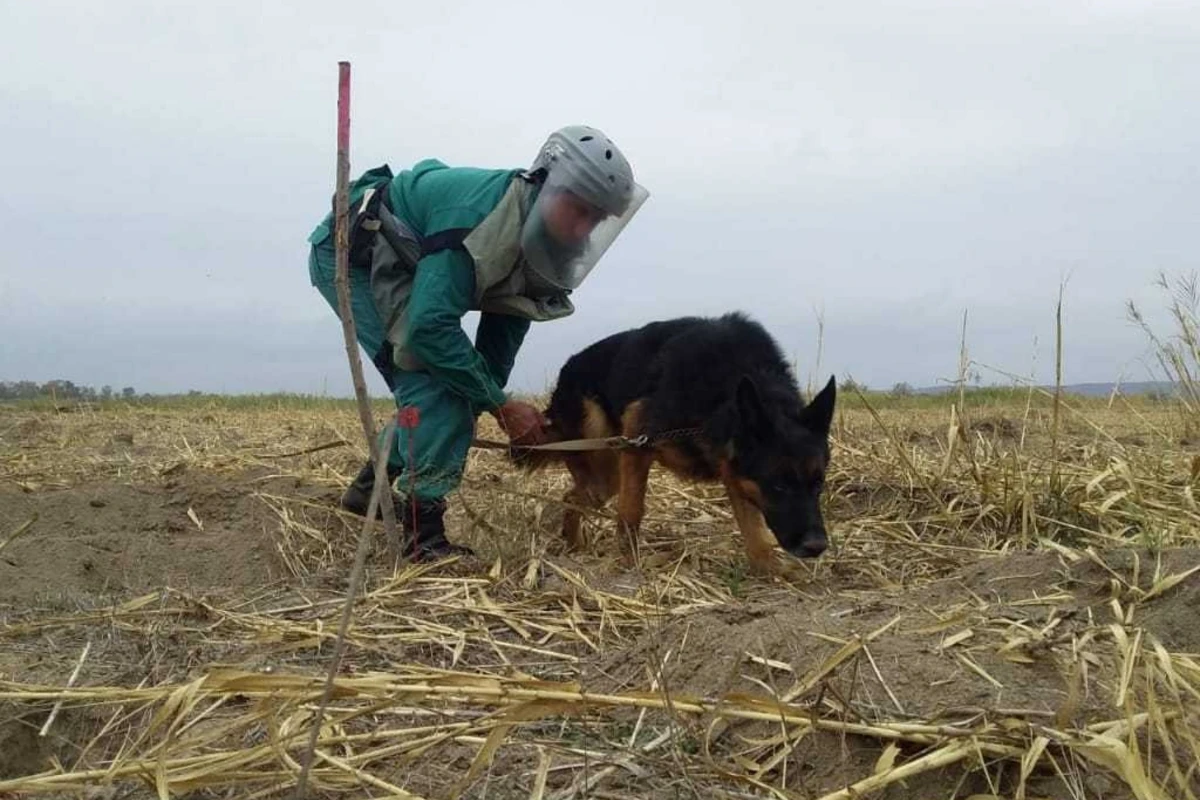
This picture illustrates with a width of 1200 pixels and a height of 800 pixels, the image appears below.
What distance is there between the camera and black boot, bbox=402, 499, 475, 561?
16.3 feet

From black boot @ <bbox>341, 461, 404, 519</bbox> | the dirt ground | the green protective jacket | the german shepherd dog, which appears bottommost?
the dirt ground

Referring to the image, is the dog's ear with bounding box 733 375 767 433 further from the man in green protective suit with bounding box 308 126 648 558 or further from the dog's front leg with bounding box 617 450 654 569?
the man in green protective suit with bounding box 308 126 648 558

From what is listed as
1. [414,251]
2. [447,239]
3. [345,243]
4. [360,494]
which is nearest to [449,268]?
[447,239]

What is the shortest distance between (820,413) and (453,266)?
2014mm

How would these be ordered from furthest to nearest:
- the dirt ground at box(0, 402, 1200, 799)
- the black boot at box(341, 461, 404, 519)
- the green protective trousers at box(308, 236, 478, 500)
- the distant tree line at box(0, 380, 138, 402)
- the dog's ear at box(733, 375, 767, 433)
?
the distant tree line at box(0, 380, 138, 402), the black boot at box(341, 461, 404, 519), the green protective trousers at box(308, 236, 478, 500), the dog's ear at box(733, 375, 767, 433), the dirt ground at box(0, 402, 1200, 799)

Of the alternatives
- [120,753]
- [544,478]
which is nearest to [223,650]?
[120,753]

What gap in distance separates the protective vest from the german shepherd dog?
2.63 ft

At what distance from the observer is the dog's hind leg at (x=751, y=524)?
5.29m

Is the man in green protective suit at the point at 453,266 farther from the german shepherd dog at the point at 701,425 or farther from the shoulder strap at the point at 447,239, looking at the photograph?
the german shepherd dog at the point at 701,425

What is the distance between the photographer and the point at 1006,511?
5590mm

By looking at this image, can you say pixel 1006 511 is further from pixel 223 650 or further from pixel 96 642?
pixel 96 642

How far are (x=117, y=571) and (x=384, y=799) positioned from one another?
3.18 metres

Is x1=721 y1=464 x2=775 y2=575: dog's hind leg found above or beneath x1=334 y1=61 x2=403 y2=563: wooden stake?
beneath

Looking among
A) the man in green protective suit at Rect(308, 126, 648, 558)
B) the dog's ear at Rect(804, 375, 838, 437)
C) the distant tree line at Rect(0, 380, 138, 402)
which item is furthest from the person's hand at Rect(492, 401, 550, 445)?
the distant tree line at Rect(0, 380, 138, 402)
